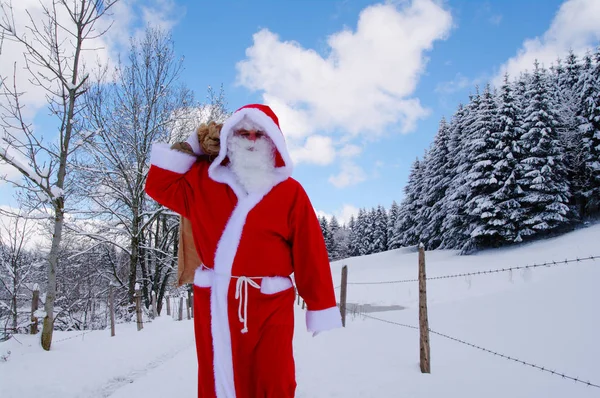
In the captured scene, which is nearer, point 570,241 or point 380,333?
point 380,333

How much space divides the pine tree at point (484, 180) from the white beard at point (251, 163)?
2146cm

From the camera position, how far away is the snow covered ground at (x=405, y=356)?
12.0ft

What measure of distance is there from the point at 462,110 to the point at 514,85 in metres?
4.40

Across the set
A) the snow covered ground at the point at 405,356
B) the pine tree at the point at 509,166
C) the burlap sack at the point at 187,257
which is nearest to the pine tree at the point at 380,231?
the pine tree at the point at 509,166

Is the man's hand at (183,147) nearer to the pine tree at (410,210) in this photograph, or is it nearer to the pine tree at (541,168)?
the pine tree at (541,168)

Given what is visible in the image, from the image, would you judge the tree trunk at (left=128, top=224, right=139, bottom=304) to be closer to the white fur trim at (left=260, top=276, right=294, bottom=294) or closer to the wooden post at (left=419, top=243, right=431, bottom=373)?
the wooden post at (left=419, top=243, right=431, bottom=373)

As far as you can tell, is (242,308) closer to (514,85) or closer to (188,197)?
(188,197)

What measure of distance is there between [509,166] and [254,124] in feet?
75.3

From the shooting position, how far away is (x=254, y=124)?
2082 mm

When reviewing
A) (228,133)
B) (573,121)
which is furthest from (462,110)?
(228,133)

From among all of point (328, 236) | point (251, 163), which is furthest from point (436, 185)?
point (251, 163)

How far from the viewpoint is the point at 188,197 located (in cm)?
210

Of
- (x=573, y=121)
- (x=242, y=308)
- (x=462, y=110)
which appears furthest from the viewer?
(x=462, y=110)

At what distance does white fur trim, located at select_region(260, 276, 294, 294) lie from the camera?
187 cm
